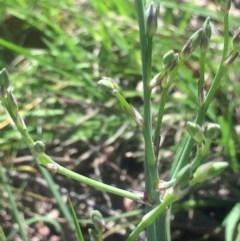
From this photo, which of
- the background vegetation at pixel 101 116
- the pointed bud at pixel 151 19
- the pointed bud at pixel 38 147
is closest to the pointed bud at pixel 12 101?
the pointed bud at pixel 38 147

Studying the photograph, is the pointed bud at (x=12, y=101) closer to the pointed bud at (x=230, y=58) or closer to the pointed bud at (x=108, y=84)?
the pointed bud at (x=108, y=84)

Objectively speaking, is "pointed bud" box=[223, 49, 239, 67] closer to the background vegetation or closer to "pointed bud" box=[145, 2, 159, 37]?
"pointed bud" box=[145, 2, 159, 37]

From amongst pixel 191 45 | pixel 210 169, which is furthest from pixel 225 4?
Answer: pixel 210 169

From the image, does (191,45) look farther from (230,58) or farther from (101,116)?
(101,116)

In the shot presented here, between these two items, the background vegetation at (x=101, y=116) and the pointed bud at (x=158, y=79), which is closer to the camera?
the pointed bud at (x=158, y=79)

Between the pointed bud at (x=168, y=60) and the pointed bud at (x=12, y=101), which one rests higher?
the pointed bud at (x=168, y=60)

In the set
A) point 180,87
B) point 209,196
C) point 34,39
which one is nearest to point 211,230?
point 209,196
